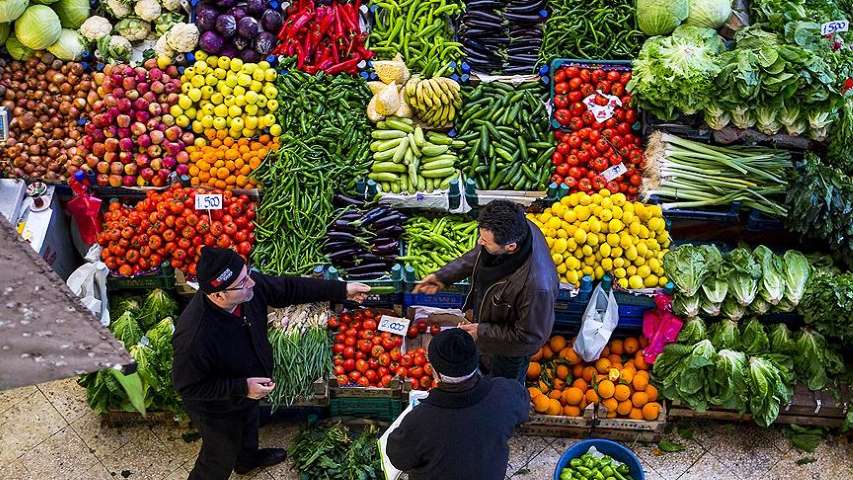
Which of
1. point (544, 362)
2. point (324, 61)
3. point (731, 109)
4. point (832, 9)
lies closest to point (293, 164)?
point (324, 61)

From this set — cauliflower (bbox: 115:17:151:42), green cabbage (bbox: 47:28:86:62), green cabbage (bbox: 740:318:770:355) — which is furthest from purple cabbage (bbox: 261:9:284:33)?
green cabbage (bbox: 740:318:770:355)

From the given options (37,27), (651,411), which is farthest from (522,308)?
(37,27)

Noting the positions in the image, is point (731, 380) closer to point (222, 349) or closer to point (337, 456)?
point (337, 456)

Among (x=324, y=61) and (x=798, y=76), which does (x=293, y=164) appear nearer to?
(x=324, y=61)

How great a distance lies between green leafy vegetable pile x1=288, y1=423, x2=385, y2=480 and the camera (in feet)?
14.5

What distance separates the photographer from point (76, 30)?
5.87 meters

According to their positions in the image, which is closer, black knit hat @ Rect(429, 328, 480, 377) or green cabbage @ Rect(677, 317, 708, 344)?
black knit hat @ Rect(429, 328, 480, 377)

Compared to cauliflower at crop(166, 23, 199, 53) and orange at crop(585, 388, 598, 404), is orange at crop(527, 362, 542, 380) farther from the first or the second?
cauliflower at crop(166, 23, 199, 53)

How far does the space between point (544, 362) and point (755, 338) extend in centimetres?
139

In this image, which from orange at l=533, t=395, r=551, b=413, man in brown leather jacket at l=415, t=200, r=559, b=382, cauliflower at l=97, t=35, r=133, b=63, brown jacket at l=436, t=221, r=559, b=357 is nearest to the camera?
man in brown leather jacket at l=415, t=200, r=559, b=382

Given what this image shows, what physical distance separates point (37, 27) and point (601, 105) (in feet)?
14.2

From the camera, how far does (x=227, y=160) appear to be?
530cm

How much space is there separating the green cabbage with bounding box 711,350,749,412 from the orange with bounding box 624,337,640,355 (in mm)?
536

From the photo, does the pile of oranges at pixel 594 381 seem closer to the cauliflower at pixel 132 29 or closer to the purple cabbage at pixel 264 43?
the purple cabbage at pixel 264 43
